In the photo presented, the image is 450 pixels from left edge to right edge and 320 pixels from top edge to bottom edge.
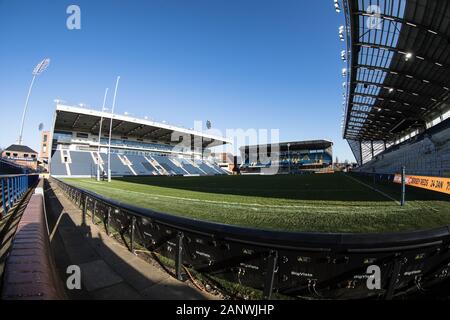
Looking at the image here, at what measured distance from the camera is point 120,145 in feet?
197

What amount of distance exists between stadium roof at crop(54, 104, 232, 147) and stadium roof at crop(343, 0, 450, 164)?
37.1 metres

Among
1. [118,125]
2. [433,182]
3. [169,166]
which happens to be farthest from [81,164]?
[433,182]

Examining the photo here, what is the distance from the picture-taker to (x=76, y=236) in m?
5.12

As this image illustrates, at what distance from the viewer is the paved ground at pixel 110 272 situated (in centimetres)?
276

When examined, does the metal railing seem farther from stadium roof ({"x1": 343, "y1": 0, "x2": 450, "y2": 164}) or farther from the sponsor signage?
stadium roof ({"x1": 343, "y1": 0, "x2": 450, "y2": 164})

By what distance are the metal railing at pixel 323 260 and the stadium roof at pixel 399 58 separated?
17838mm

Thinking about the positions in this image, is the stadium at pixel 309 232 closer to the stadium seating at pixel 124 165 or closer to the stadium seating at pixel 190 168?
the stadium seating at pixel 124 165

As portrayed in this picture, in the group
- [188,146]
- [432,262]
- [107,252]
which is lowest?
[107,252]

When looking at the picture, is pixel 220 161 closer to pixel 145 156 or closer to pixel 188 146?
pixel 188 146

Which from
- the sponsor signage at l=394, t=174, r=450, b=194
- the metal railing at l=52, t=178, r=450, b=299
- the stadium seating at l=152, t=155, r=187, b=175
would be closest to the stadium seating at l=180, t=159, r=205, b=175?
the stadium seating at l=152, t=155, r=187, b=175

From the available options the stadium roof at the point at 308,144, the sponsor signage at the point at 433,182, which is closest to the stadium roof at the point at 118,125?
the stadium roof at the point at 308,144

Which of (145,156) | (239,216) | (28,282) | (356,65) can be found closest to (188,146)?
(145,156)

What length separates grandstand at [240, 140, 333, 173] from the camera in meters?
88.3

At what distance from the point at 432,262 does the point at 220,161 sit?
9070cm
